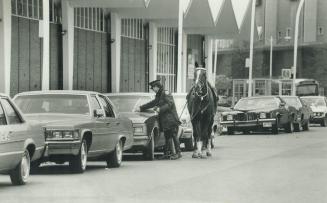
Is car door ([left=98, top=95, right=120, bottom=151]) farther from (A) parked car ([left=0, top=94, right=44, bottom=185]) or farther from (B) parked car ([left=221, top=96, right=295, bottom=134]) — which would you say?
(B) parked car ([left=221, top=96, right=295, bottom=134])

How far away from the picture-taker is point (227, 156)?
19.7 m

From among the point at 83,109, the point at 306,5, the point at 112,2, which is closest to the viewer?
the point at 83,109

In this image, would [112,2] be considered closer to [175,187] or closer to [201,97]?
[201,97]

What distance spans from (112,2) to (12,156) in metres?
25.3

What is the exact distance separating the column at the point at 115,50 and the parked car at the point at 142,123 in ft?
70.2

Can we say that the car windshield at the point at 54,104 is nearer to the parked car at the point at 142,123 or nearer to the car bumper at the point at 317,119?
the parked car at the point at 142,123

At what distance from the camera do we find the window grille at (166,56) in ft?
164

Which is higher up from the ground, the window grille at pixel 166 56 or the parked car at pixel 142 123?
the window grille at pixel 166 56

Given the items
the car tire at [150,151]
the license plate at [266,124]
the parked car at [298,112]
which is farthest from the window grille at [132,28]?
the car tire at [150,151]

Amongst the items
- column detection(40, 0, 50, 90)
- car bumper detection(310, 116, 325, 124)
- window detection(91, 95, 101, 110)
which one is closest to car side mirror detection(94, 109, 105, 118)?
window detection(91, 95, 101, 110)

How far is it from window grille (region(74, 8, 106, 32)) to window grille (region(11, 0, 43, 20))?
4204mm

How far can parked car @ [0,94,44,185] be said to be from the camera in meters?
11.6

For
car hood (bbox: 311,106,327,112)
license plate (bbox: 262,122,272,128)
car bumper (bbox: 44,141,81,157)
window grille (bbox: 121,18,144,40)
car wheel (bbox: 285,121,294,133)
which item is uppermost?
window grille (bbox: 121,18,144,40)

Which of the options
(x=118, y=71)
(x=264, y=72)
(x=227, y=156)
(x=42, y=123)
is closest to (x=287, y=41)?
(x=264, y=72)
